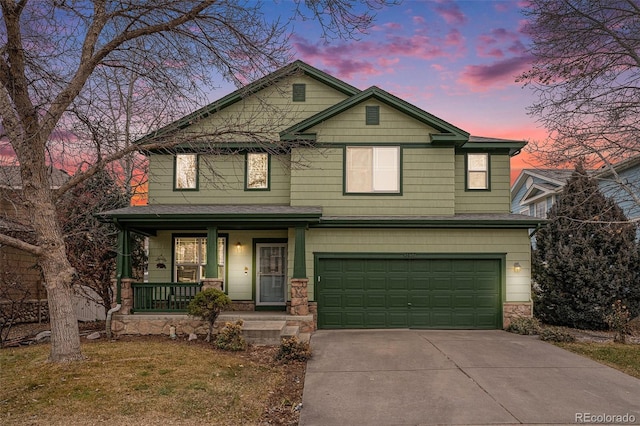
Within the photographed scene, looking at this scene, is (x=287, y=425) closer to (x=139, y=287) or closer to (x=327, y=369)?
(x=327, y=369)

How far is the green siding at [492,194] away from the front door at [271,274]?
5640 millimetres

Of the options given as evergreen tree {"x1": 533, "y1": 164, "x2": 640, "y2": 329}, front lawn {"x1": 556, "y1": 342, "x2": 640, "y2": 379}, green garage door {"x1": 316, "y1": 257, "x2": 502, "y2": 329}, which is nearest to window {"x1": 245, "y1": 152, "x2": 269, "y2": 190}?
green garage door {"x1": 316, "y1": 257, "x2": 502, "y2": 329}

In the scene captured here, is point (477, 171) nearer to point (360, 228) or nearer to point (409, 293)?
point (360, 228)

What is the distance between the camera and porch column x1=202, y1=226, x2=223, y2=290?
12508 mm

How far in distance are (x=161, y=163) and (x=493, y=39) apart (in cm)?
1049

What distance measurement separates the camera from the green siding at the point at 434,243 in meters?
13.7

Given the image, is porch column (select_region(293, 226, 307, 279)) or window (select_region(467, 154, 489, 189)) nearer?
porch column (select_region(293, 226, 307, 279))

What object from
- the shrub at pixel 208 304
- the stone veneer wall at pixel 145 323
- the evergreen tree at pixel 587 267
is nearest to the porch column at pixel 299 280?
the shrub at pixel 208 304

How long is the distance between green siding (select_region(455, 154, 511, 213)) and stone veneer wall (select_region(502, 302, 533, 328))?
2847 mm

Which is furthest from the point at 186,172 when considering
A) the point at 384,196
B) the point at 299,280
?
the point at 384,196

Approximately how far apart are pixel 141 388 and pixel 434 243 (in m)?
9.10

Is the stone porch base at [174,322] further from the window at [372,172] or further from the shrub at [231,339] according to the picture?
the window at [372,172]

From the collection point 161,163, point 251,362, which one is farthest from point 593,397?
point 161,163

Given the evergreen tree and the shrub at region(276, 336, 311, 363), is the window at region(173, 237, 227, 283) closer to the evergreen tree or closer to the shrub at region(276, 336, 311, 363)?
the shrub at region(276, 336, 311, 363)
